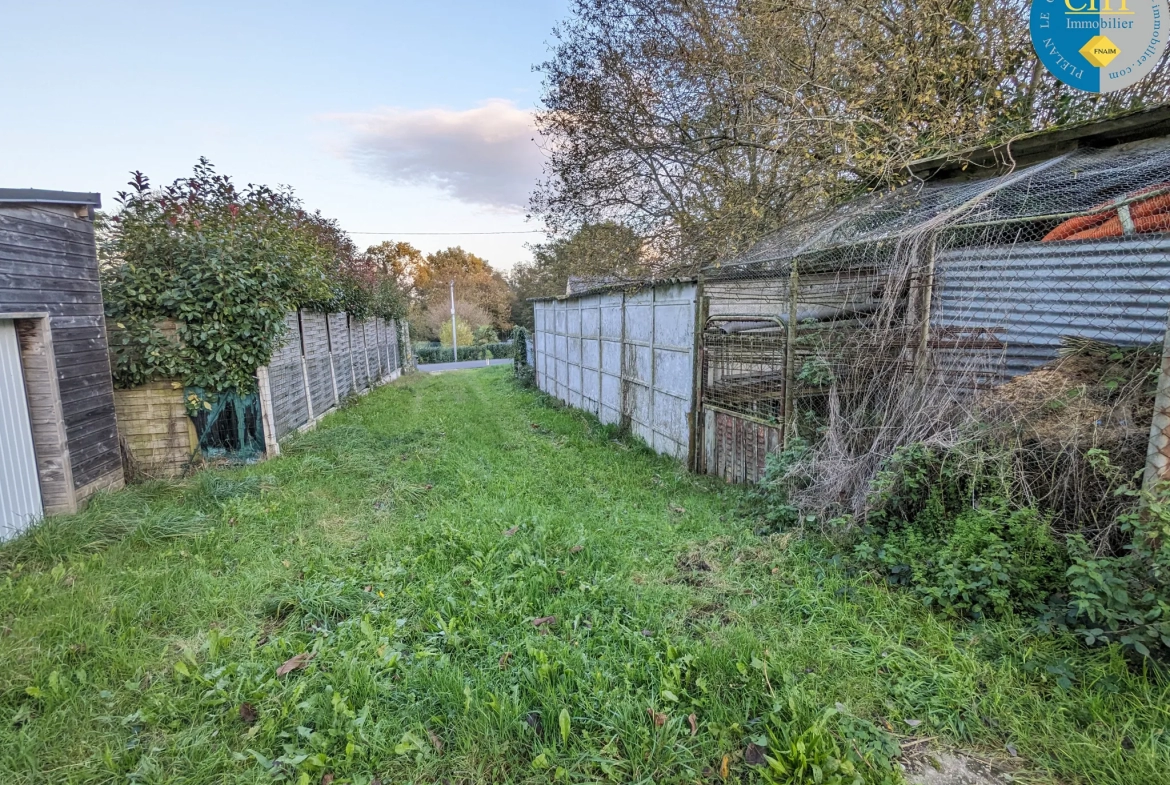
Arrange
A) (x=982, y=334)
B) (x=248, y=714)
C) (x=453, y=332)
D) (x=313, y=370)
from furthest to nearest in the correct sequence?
(x=453, y=332) → (x=313, y=370) → (x=982, y=334) → (x=248, y=714)

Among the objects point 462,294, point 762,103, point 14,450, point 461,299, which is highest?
point 762,103

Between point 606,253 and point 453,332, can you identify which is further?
point 453,332

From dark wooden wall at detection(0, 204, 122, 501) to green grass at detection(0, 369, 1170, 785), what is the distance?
607mm

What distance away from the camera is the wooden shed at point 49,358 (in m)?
3.66

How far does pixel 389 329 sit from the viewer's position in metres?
16.2

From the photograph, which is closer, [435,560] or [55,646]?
[55,646]

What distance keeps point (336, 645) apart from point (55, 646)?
4.51 feet

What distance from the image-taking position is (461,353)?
2967cm

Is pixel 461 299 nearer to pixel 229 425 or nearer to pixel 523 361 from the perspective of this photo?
pixel 523 361

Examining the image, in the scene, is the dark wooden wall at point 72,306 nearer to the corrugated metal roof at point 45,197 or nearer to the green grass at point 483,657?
the corrugated metal roof at point 45,197

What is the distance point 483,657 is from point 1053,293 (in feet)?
14.7

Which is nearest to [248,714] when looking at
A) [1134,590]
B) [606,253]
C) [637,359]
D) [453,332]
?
[1134,590]

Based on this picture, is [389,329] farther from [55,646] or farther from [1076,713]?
[1076,713]

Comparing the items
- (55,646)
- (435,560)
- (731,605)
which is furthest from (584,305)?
(55,646)
